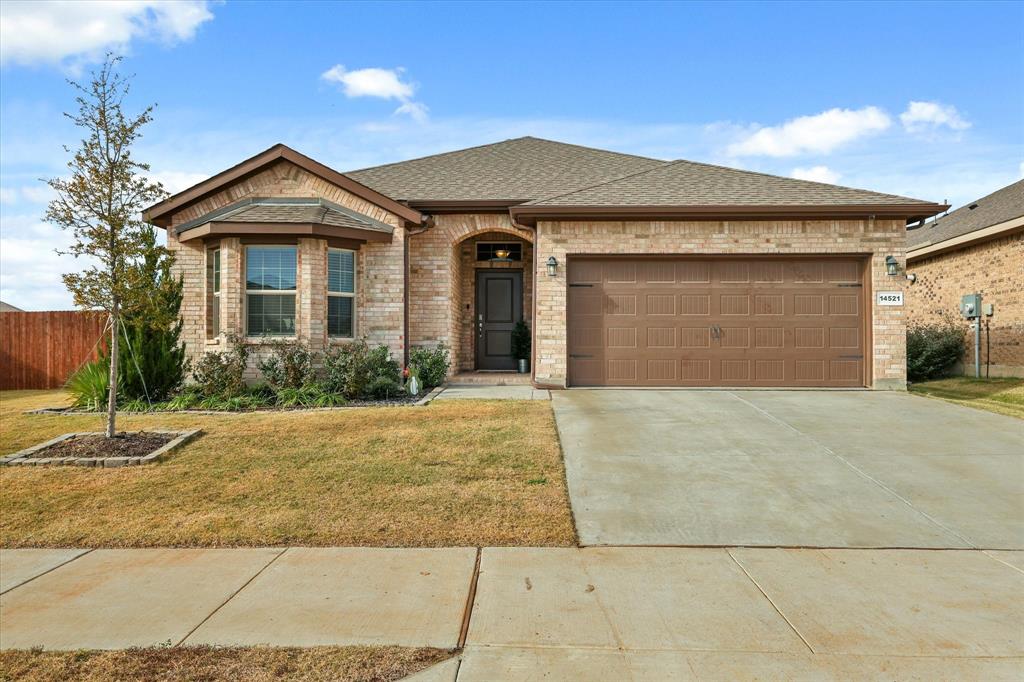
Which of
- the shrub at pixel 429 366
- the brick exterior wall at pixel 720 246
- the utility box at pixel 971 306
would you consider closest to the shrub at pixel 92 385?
the shrub at pixel 429 366

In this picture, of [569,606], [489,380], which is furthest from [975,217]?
[569,606]

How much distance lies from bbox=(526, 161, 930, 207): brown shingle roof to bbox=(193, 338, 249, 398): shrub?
575 cm

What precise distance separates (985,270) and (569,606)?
15870 mm

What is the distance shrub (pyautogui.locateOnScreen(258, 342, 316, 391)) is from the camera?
10188 mm

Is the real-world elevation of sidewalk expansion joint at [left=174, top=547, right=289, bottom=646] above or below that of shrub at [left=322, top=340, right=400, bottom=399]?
below

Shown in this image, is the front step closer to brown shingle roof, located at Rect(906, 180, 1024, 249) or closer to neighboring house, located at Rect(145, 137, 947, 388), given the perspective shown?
neighboring house, located at Rect(145, 137, 947, 388)

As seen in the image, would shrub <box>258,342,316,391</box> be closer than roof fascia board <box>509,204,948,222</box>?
Yes

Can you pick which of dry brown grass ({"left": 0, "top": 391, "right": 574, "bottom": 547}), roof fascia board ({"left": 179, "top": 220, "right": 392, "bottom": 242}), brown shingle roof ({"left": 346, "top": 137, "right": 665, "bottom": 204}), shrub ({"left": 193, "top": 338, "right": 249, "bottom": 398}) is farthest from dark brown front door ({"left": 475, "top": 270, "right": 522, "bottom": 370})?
dry brown grass ({"left": 0, "top": 391, "right": 574, "bottom": 547})

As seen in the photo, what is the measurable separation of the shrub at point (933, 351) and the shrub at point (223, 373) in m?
14.0

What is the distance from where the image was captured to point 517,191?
12734 millimetres

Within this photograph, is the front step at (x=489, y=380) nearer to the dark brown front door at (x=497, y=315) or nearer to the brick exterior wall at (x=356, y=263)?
the dark brown front door at (x=497, y=315)

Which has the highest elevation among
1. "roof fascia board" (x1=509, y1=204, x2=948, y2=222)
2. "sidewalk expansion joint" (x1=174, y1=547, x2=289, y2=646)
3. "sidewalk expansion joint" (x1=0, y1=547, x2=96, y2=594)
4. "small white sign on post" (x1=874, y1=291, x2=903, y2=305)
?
"roof fascia board" (x1=509, y1=204, x2=948, y2=222)

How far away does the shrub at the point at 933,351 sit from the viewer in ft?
46.4

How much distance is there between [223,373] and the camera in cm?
1012
